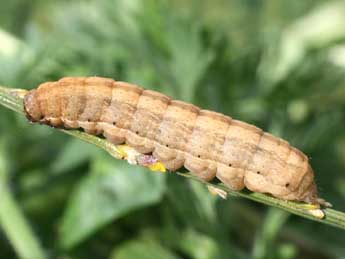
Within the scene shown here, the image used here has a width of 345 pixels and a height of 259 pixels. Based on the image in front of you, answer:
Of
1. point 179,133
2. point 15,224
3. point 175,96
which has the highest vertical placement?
point 175,96

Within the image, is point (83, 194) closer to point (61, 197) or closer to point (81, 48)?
point (61, 197)

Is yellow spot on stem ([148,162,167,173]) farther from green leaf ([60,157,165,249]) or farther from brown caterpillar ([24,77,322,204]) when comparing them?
green leaf ([60,157,165,249])

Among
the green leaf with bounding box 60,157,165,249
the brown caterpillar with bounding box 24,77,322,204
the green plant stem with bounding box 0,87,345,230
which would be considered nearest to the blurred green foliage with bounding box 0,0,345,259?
the green leaf with bounding box 60,157,165,249

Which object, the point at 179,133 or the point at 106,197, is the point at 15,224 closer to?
the point at 106,197

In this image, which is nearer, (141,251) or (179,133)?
(179,133)

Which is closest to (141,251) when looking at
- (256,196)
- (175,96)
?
(175,96)

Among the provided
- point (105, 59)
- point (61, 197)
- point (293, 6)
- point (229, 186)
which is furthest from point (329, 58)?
point (229, 186)
